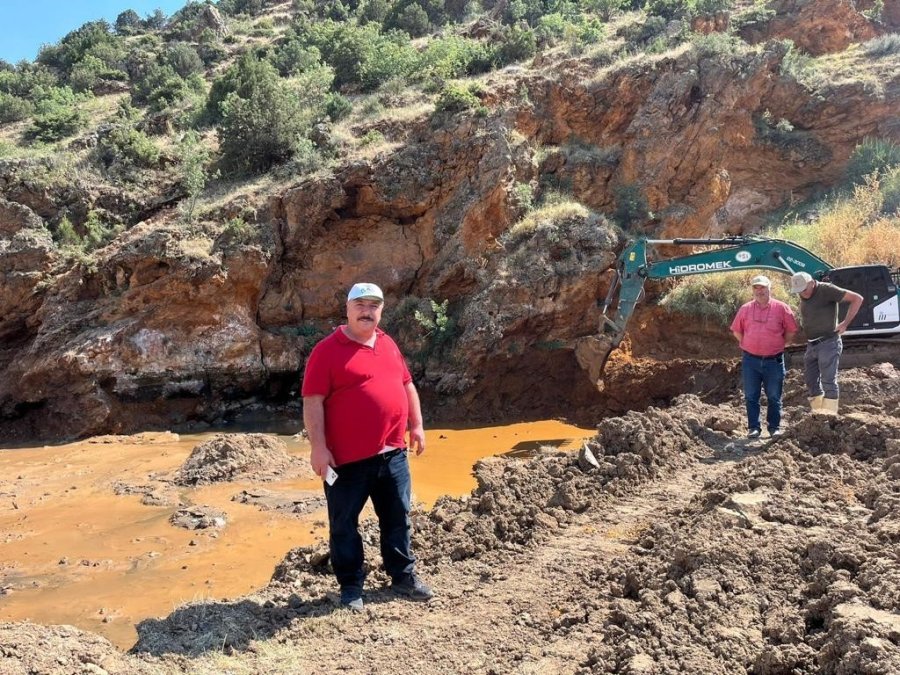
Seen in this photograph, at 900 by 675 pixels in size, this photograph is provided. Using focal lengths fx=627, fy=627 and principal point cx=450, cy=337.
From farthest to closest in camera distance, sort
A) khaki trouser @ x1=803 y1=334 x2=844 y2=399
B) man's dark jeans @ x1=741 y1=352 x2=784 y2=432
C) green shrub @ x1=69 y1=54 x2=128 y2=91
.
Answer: green shrub @ x1=69 y1=54 x2=128 y2=91
man's dark jeans @ x1=741 y1=352 x2=784 y2=432
khaki trouser @ x1=803 y1=334 x2=844 y2=399

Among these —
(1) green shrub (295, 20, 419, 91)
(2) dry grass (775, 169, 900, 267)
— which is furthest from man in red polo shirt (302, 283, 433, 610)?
(1) green shrub (295, 20, 419, 91)

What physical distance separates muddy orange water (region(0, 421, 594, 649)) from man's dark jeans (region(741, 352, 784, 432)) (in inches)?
95.6

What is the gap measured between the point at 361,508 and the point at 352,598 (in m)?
0.49

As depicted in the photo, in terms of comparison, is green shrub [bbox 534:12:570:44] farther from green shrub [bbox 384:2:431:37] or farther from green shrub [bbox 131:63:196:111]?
green shrub [bbox 131:63:196:111]

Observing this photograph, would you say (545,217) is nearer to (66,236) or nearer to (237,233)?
(237,233)

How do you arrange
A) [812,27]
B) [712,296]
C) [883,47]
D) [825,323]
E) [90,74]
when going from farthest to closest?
[90,74] → [812,27] → [883,47] → [712,296] → [825,323]

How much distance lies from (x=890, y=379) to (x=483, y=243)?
7451 mm

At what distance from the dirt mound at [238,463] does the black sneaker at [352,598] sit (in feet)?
12.8

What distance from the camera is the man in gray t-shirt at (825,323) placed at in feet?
20.1

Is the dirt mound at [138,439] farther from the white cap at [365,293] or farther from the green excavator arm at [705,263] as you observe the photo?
the white cap at [365,293]

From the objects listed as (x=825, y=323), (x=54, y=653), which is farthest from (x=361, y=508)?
(x=825, y=323)

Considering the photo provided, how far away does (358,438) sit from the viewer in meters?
3.31

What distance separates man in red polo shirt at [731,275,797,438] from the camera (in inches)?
249

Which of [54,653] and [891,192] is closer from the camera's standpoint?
[54,653]
